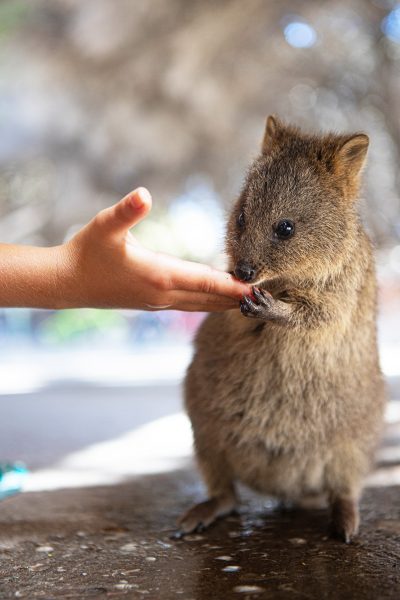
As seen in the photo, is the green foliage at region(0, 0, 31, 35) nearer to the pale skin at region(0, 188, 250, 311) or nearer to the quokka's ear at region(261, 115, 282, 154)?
the quokka's ear at region(261, 115, 282, 154)

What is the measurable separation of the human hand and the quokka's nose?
4cm

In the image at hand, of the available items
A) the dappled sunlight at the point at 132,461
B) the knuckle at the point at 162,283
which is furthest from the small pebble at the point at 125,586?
the dappled sunlight at the point at 132,461

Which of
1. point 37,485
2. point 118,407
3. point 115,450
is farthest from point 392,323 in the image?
point 37,485

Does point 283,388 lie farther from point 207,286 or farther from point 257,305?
point 207,286

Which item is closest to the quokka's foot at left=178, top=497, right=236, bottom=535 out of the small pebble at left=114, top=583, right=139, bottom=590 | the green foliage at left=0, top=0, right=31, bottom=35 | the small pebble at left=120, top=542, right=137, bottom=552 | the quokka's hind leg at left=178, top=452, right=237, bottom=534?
the quokka's hind leg at left=178, top=452, right=237, bottom=534

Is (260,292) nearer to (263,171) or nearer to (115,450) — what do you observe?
(263,171)

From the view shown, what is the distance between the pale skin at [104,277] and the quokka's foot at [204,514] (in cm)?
80

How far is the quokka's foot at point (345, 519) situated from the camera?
7.14ft

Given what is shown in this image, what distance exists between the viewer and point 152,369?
827cm

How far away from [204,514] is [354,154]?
1434mm

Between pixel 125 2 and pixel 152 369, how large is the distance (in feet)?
14.0

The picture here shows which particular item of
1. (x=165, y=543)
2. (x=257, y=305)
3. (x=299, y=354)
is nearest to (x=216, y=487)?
(x=165, y=543)

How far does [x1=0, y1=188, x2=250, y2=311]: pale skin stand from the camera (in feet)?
6.10

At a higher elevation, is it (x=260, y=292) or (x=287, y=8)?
(x=287, y=8)
